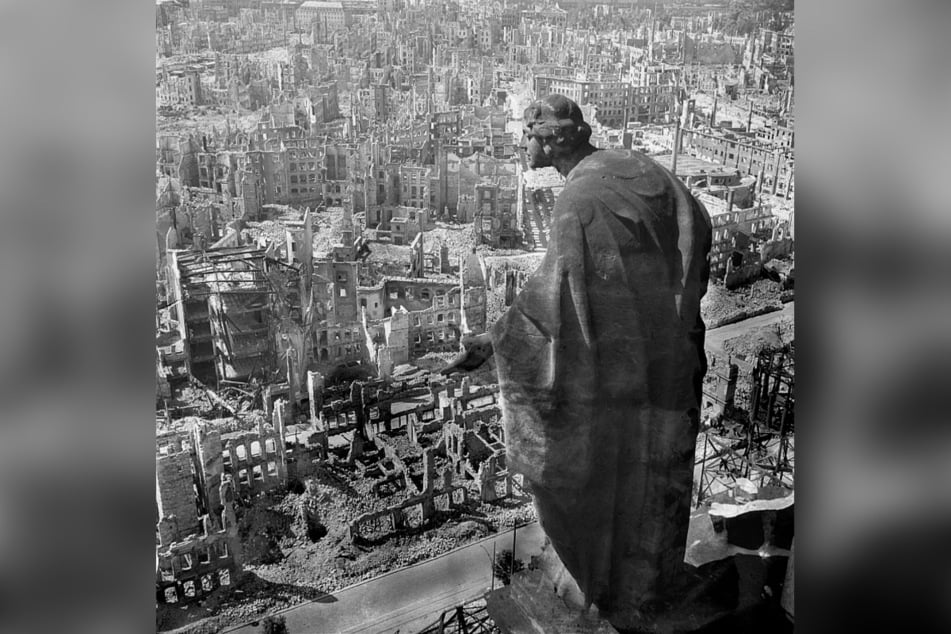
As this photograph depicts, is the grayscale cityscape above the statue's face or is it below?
below

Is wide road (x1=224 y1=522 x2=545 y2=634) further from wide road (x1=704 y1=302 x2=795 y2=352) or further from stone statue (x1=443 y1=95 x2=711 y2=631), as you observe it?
wide road (x1=704 y1=302 x2=795 y2=352)

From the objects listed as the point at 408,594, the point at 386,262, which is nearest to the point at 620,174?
the point at 408,594

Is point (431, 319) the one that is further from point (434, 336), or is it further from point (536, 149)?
point (536, 149)

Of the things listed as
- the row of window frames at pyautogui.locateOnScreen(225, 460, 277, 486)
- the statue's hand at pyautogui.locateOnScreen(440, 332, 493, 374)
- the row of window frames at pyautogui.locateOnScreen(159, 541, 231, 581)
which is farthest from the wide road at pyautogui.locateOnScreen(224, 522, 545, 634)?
the statue's hand at pyautogui.locateOnScreen(440, 332, 493, 374)

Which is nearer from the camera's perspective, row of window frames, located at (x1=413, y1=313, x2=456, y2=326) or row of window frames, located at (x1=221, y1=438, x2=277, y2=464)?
row of window frames, located at (x1=221, y1=438, x2=277, y2=464)
